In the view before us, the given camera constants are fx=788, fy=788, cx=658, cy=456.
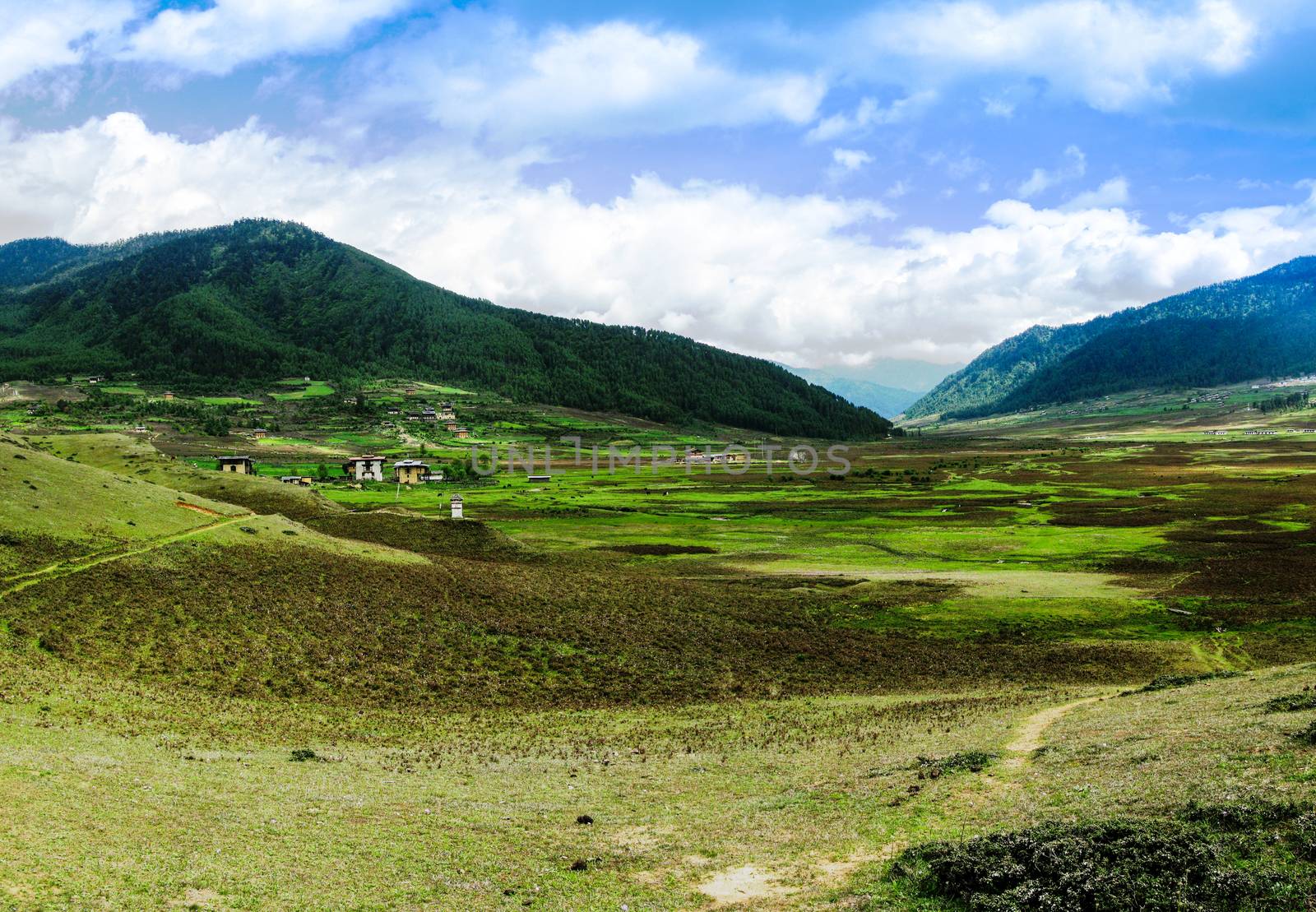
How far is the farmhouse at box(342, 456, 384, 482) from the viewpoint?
175 metres

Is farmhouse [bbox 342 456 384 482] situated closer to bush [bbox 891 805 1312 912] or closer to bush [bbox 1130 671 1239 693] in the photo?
bush [bbox 1130 671 1239 693]

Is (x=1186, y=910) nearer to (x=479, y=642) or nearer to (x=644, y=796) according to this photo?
(x=644, y=796)

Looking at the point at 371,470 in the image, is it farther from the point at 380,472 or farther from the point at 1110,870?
the point at 1110,870

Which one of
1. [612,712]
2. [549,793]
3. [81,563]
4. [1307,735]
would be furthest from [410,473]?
[1307,735]

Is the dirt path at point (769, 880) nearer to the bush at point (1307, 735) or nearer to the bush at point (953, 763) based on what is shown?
the bush at point (953, 763)

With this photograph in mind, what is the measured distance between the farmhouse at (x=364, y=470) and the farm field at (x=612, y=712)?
285 ft

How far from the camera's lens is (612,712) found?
37.7 meters

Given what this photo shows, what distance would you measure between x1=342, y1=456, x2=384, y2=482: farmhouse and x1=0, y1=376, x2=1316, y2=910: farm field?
86788 mm

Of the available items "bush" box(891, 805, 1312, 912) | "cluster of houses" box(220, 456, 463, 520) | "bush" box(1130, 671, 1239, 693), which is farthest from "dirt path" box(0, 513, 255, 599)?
"cluster of houses" box(220, 456, 463, 520)

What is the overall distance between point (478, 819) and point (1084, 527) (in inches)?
3876

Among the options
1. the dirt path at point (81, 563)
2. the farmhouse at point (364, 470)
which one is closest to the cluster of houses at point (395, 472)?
the farmhouse at point (364, 470)

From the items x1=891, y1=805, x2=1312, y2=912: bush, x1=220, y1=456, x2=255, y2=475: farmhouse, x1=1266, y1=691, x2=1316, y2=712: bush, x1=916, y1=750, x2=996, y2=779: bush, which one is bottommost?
x1=916, y1=750, x2=996, y2=779: bush

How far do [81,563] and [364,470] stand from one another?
135435mm

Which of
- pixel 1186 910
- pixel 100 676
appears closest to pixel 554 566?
pixel 100 676
